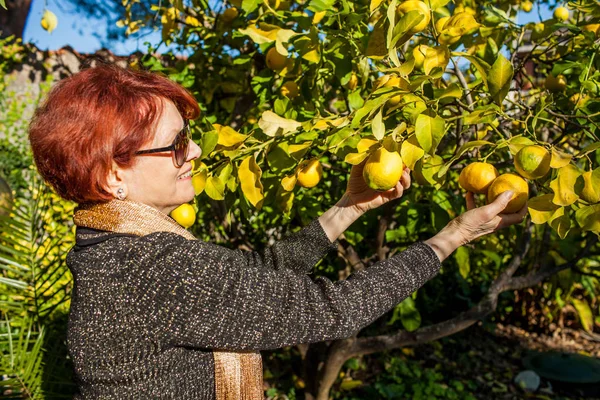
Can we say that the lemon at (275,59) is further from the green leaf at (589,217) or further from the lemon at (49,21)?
the lemon at (49,21)

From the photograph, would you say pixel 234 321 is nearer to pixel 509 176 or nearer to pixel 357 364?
pixel 509 176

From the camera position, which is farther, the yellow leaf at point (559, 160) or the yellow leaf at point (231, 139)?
the yellow leaf at point (231, 139)

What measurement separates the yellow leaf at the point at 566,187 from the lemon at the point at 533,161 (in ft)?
0.20

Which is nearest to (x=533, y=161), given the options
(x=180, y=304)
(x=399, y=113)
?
(x=399, y=113)

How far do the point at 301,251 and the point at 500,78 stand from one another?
79cm

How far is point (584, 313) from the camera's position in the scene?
13.4 ft

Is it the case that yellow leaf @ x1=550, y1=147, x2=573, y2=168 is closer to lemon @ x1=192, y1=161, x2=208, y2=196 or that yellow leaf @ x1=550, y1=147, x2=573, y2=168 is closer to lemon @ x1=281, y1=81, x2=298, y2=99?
lemon @ x1=192, y1=161, x2=208, y2=196

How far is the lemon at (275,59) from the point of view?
168cm

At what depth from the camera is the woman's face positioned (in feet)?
4.13

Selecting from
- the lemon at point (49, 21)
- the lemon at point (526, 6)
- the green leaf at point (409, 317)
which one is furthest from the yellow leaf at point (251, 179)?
the lemon at point (49, 21)

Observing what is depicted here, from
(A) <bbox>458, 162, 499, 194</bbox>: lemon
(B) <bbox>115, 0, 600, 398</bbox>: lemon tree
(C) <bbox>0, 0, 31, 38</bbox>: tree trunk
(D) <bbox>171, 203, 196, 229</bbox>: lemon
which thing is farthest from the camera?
(C) <bbox>0, 0, 31, 38</bbox>: tree trunk

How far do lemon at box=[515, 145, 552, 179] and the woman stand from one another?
110 mm

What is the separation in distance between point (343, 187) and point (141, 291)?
4.46 ft

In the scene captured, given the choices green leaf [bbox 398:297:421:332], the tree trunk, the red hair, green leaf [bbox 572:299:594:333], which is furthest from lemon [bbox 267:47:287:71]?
the tree trunk
